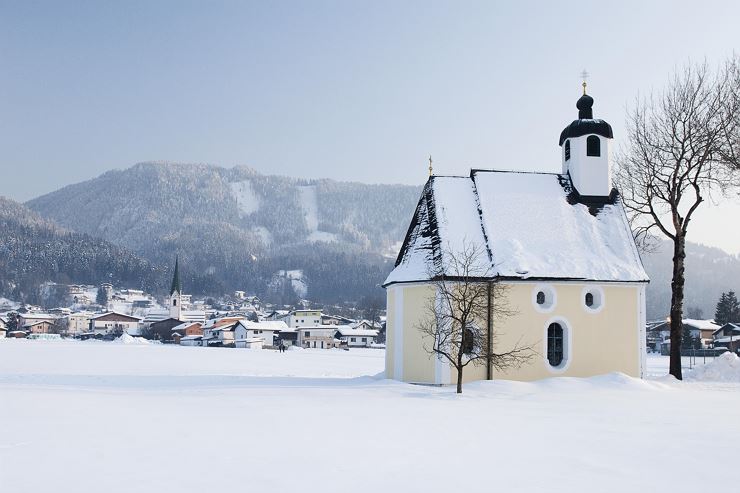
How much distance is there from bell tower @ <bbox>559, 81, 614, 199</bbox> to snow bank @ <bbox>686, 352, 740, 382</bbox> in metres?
9.27

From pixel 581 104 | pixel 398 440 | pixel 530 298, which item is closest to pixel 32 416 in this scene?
pixel 398 440

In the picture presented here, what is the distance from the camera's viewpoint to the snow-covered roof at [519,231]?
29031 millimetres

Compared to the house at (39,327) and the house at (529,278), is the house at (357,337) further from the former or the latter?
the house at (529,278)

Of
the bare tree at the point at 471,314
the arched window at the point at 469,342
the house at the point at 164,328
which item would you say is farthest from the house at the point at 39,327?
the arched window at the point at 469,342

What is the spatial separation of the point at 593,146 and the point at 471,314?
1179cm

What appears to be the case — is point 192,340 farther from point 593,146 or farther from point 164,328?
point 593,146

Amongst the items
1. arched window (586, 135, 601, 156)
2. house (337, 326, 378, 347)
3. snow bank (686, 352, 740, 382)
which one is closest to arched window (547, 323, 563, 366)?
snow bank (686, 352, 740, 382)

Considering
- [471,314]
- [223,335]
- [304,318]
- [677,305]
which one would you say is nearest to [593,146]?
[677,305]

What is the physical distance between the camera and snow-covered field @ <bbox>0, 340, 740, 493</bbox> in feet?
33.1

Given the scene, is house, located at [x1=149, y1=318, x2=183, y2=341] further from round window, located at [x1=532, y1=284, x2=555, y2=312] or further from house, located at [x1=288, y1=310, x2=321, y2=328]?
round window, located at [x1=532, y1=284, x2=555, y2=312]

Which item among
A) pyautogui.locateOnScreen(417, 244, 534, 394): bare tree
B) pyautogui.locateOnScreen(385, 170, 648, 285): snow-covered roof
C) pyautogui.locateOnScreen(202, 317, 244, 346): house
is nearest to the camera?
pyautogui.locateOnScreen(417, 244, 534, 394): bare tree

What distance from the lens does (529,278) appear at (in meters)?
28.4

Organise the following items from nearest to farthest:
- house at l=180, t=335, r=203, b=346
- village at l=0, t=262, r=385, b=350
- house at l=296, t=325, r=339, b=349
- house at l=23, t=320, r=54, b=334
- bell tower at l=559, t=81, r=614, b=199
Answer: bell tower at l=559, t=81, r=614, b=199
village at l=0, t=262, r=385, b=350
house at l=296, t=325, r=339, b=349
house at l=180, t=335, r=203, b=346
house at l=23, t=320, r=54, b=334

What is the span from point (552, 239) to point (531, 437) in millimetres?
17379
